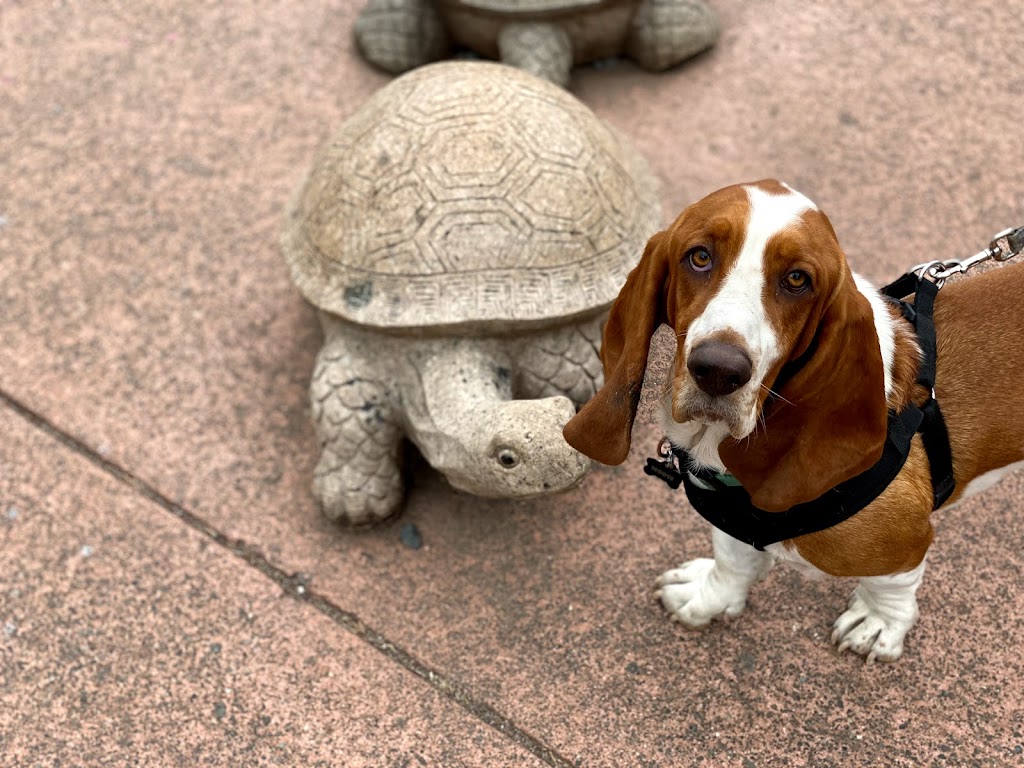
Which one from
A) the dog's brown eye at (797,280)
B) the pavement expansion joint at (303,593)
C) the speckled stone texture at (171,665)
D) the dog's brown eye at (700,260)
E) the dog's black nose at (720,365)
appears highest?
the dog's brown eye at (797,280)

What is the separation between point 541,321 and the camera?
9.31ft

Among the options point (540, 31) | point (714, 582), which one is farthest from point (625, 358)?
point (540, 31)

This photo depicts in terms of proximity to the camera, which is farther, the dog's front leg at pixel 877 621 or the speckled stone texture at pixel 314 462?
the speckled stone texture at pixel 314 462

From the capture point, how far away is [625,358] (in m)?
1.90

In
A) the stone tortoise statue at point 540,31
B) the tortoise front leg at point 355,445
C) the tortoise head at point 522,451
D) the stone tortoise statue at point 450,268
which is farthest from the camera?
the stone tortoise statue at point 540,31

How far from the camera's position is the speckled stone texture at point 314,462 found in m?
2.58

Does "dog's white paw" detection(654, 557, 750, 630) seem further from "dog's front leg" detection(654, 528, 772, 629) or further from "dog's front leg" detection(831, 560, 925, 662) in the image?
"dog's front leg" detection(831, 560, 925, 662)

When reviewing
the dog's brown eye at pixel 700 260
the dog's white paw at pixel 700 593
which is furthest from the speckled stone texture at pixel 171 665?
the dog's brown eye at pixel 700 260

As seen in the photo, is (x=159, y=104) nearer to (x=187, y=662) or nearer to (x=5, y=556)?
(x=5, y=556)

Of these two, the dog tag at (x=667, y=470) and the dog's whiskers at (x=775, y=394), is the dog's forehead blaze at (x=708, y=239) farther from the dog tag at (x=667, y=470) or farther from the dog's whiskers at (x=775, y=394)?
the dog tag at (x=667, y=470)

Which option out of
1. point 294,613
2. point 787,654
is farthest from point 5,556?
point 787,654

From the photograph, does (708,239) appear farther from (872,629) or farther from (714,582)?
(872,629)

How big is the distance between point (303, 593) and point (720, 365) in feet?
A: 5.84

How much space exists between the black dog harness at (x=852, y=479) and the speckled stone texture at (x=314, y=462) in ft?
1.00
